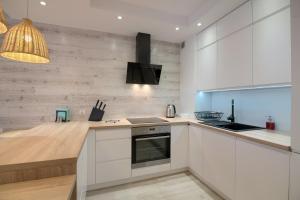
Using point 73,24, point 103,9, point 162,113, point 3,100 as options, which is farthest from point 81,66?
point 162,113

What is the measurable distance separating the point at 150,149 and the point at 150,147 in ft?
0.11

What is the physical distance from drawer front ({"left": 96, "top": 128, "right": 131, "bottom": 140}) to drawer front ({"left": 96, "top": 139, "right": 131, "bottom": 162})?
6cm

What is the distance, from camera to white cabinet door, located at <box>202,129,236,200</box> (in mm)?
1757

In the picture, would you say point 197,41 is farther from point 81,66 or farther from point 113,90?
point 81,66

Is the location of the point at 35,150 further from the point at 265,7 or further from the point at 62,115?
the point at 265,7

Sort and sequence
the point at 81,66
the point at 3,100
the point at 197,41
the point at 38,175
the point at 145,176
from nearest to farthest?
→ the point at 38,175
the point at 3,100
the point at 145,176
the point at 81,66
the point at 197,41

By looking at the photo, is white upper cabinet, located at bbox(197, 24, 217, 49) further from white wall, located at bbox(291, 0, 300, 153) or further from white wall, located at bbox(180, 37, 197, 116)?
white wall, located at bbox(291, 0, 300, 153)

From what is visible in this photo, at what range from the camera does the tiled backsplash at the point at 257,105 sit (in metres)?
1.77

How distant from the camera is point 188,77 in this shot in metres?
3.03

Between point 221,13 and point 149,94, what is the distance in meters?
1.74

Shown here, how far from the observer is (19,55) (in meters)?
1.41

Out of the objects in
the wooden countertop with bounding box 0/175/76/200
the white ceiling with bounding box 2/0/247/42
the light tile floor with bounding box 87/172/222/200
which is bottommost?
the light tile floor with bounding box 87/172/222/200

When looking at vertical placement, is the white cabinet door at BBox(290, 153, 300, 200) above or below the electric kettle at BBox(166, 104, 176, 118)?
below

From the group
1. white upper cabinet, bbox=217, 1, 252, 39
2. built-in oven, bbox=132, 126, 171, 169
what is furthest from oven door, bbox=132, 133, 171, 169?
white upper cabinet, bbox=217, 1, 252, 39
